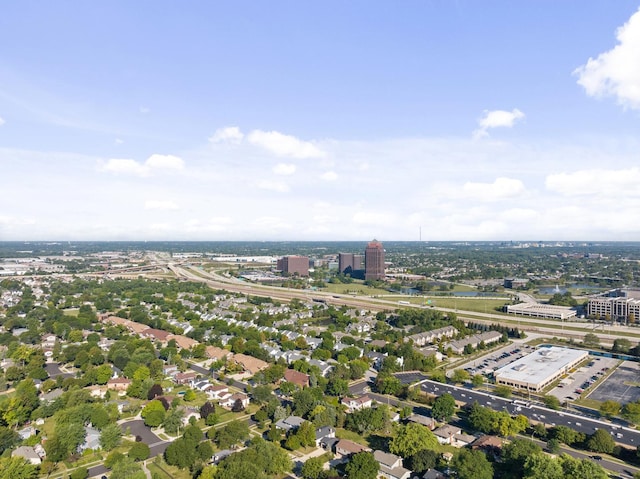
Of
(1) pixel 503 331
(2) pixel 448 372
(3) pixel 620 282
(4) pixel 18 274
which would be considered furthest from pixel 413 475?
(4) pixel 18 274

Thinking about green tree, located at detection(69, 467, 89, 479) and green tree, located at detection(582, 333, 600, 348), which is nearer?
green tree, located at detection(69, 467, 89, 479)

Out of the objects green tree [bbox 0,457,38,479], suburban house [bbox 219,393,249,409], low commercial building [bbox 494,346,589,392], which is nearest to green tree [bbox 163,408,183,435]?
suburban house [bbox 219,393,249,409]

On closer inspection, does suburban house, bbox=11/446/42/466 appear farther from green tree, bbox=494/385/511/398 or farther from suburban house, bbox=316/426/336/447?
green tree, bbox=494/385/511/398

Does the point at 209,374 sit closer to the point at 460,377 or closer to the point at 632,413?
the point at 460,377

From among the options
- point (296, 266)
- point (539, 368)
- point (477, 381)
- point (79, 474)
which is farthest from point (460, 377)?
point (296, 266)

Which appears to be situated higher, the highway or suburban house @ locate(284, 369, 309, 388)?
suburban house @ locate(284, 369, 309, 388)
